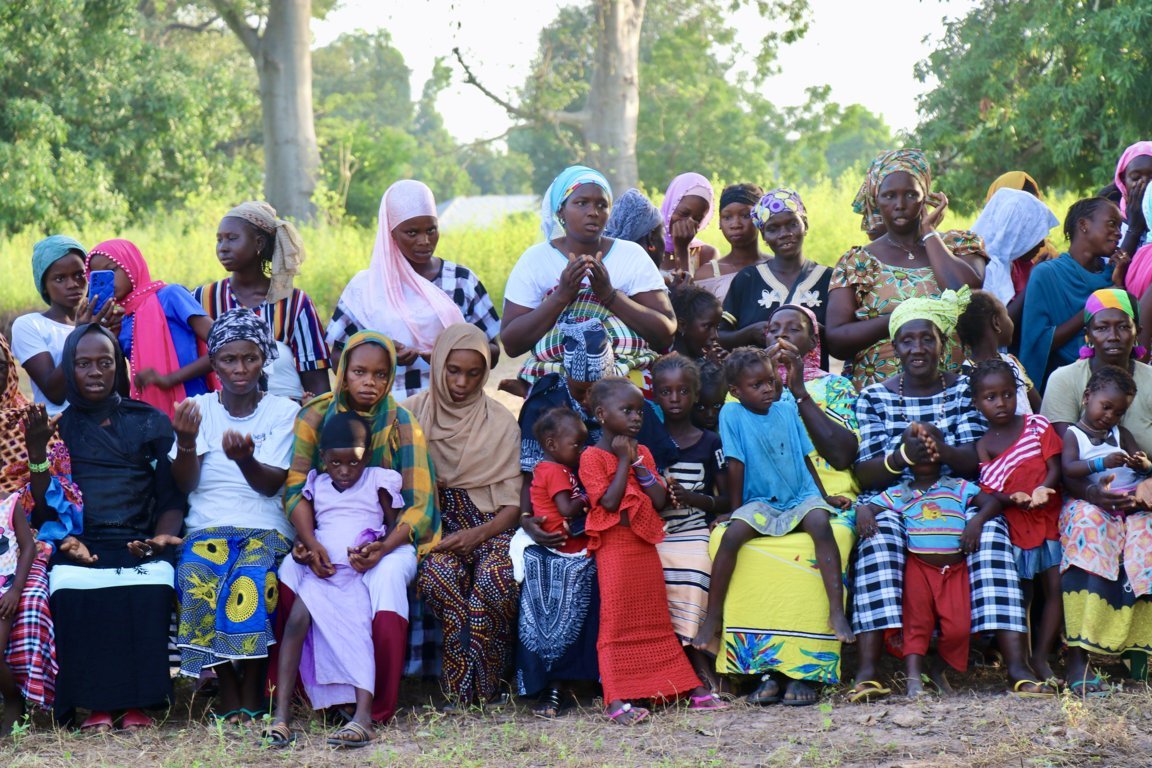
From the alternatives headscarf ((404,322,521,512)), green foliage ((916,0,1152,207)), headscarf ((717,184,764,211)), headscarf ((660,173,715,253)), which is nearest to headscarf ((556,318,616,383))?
headscarf ((404,322,521,512))

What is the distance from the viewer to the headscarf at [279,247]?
6168mm

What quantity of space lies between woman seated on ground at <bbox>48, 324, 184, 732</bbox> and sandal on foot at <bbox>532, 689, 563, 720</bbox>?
149cm

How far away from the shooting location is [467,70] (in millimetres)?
18453

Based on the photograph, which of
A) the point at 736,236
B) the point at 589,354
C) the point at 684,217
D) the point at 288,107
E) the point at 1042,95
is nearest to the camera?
the point at 589,354

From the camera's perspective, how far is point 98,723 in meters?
5.12

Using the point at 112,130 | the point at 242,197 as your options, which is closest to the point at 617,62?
the point at 112,130

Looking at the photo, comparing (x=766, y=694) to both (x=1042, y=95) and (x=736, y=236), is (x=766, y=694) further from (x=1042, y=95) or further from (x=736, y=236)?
(x=1042, y=95)

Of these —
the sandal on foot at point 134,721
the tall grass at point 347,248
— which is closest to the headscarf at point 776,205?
the sandal on foot at point 134,721

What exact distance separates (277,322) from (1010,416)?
3.34 m

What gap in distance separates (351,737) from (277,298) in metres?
2.27

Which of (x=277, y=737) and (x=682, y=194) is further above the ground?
(x=682, y=194)

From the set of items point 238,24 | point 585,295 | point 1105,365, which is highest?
point 238,24

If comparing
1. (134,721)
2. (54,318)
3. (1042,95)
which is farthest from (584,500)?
(1042,95)

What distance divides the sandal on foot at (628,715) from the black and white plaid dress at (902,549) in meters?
0.96
